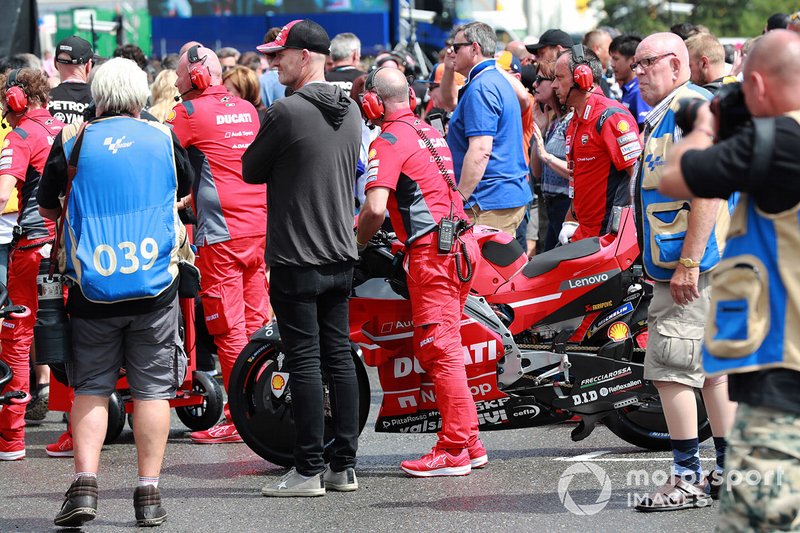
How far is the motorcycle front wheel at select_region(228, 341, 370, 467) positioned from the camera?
629 centimetres

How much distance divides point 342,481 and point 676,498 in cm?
159

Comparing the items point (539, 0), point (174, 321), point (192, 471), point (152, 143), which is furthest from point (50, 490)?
point (539, 0)

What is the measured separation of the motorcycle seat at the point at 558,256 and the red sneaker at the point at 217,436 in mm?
1978

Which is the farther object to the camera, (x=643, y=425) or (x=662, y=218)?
(x=643, y=425)

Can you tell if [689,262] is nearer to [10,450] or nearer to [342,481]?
[342,481]

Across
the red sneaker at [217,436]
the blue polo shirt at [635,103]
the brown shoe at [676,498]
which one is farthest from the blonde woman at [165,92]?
the brown shoe at [676,498]

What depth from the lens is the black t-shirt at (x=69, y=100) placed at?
8320mm

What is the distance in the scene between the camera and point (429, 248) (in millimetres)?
6090

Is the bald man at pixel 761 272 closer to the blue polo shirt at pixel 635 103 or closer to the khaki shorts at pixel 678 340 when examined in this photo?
the khaki shorts at pixel 678 340

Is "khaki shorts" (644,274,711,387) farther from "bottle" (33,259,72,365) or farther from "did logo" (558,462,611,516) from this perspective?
"bottle" (33,259,72,365)

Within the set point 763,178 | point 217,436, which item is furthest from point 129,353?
point 763,178

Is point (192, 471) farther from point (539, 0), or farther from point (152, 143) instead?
point (539, 0)

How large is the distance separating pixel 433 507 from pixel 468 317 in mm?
1103

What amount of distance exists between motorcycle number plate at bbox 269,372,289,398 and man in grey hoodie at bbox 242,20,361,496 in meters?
0.47
